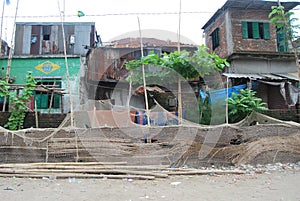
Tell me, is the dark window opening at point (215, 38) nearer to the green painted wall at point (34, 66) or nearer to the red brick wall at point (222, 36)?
the red brick wall at point (222, 36)

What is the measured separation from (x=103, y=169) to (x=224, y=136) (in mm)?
2678

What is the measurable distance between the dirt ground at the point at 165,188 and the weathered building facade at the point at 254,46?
20.5 feet

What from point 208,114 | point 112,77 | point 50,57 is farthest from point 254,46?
point 50,57

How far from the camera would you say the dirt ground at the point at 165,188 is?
10.4 ft

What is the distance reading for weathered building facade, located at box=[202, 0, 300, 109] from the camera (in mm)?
10125

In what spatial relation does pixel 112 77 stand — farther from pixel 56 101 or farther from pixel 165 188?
pixel 165 188

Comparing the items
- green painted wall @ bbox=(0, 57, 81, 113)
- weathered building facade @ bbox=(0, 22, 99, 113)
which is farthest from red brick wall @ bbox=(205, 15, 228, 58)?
green painted wall @ bbox=(0, 57, 81, 113)

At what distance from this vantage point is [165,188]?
3.66 meters

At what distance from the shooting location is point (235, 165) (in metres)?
5.11

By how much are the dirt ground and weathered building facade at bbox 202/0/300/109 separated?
20.5 ft

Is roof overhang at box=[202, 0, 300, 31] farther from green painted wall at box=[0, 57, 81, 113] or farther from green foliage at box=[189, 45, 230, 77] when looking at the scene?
green painted wall at box=[0, 57, 81, 113]

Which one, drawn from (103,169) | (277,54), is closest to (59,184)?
(103,169)

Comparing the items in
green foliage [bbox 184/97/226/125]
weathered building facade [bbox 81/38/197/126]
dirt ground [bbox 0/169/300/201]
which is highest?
weathered building facade [bbox 81/38/197/126]

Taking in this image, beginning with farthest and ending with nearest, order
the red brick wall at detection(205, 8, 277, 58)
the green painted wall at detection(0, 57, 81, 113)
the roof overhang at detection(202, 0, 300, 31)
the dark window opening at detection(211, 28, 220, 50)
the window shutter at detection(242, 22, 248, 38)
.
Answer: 1. the dark window opening at detection(211, 28, 220, 50)
2. the green painted wall at detection(0, 57, 81, 113)
3. the window shutter at detection(242, 22, 248, 38)
4. the red brick wall at detection(205, 8, 277, 58)
5. the roof overhang at detection(202, 0, 300, 31)
